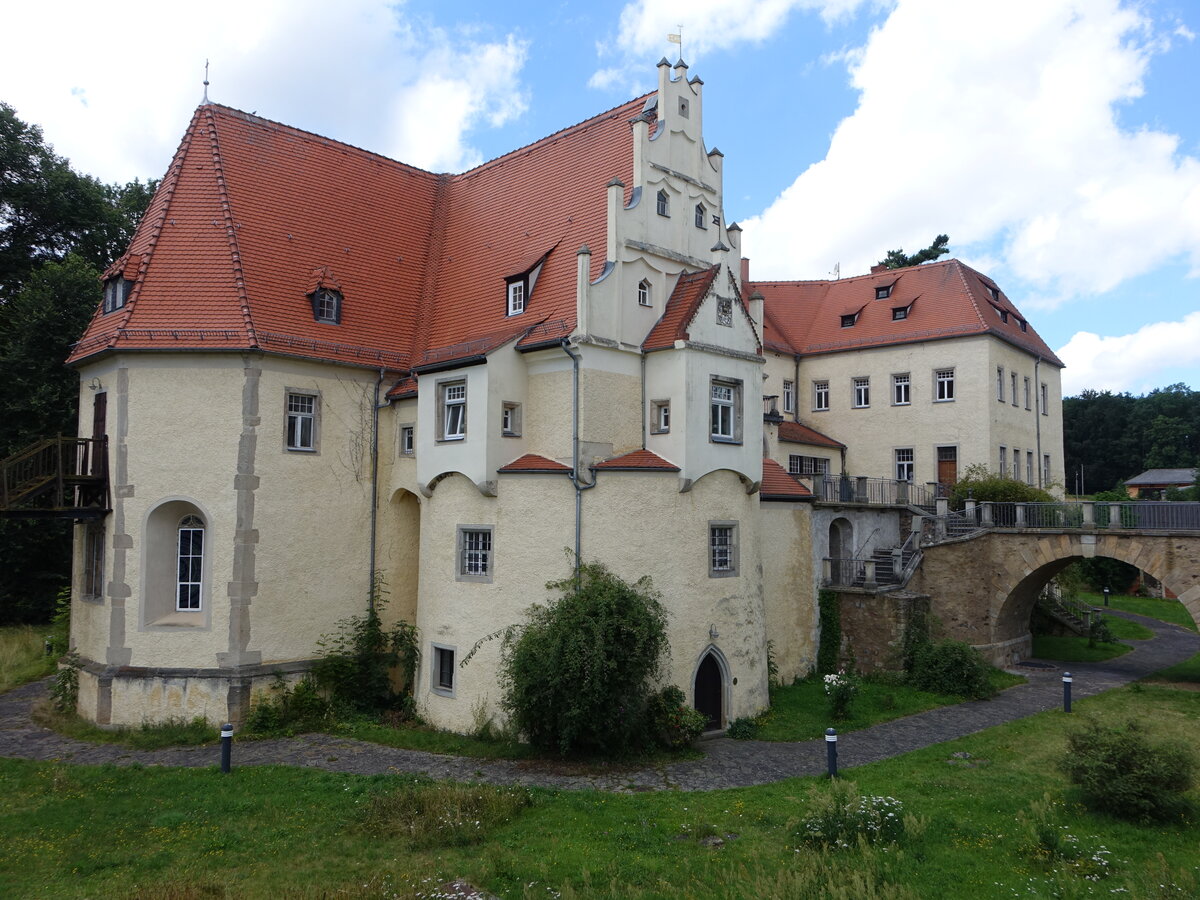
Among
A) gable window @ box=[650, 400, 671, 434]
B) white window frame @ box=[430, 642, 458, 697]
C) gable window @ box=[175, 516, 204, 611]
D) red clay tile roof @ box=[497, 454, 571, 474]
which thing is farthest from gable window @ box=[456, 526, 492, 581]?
gable window @ box=[175, 516, 204, 611]

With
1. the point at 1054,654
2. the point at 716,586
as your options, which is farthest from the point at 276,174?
the point at 1054,654

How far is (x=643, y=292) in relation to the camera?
64.7ft

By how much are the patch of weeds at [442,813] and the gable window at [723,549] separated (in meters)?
6.79

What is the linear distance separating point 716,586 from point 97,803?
11954mm

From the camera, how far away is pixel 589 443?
18.3 meters

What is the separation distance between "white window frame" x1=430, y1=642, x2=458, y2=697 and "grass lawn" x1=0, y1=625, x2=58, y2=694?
1267 cm

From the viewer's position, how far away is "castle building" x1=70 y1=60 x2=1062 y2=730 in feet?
60.2

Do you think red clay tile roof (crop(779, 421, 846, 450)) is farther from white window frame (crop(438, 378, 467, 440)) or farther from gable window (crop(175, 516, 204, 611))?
gable window (crop(175, 516, 204, 611))

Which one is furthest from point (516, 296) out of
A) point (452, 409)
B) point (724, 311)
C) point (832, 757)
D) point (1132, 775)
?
point (1132, 775)

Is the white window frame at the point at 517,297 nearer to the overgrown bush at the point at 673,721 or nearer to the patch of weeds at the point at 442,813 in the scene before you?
the overgrown bush at the point at 673,721

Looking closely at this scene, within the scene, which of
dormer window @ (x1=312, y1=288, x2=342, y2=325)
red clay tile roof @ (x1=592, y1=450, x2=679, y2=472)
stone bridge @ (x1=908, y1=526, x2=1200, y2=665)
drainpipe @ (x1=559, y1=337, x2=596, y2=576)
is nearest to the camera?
drainpipe @ (x1=559, y1=337, x2=596, y2=576)

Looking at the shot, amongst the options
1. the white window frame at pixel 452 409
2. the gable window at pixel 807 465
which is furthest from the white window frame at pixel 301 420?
the gable window at pixel 807 465

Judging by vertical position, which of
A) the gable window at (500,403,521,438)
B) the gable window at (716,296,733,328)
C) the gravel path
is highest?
the gable window at (716,296,733,328)

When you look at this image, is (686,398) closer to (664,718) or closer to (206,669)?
(664,718)
